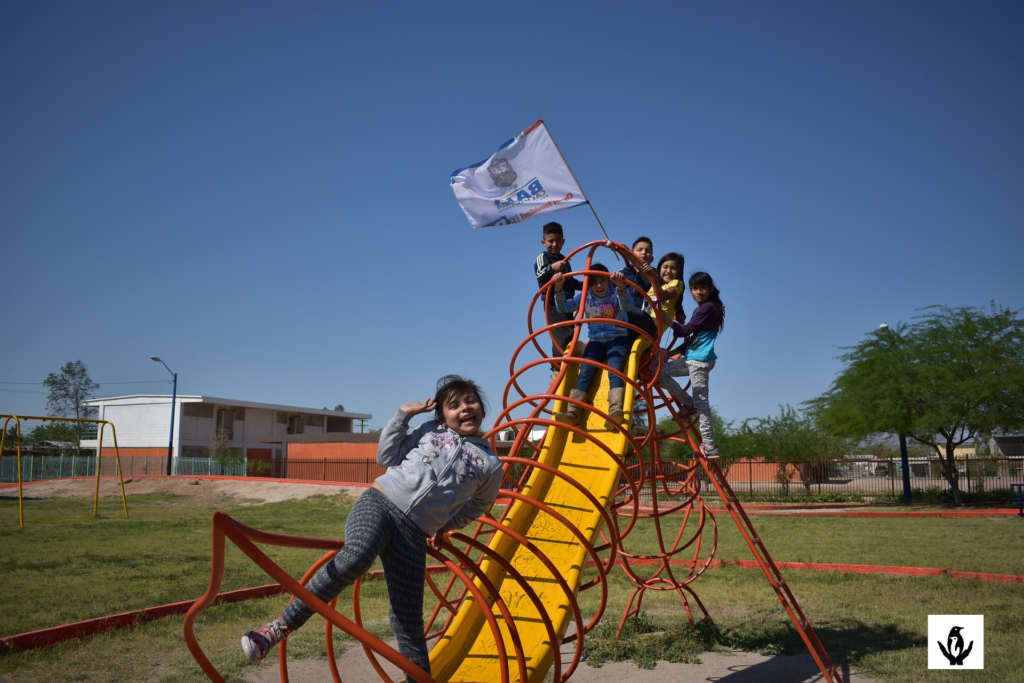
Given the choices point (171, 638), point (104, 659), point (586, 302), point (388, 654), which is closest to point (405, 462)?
point (388, 654)

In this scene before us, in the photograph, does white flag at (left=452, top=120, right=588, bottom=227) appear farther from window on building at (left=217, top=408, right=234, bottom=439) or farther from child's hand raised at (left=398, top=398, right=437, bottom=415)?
window on building at (left=217, top=408, right=234, bottom=439)

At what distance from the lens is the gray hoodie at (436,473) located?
251 cm

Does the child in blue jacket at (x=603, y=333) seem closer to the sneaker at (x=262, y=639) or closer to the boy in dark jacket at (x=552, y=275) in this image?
the boy in dark jacket at (x=552, y=275)

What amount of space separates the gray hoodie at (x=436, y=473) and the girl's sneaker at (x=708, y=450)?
278 cm

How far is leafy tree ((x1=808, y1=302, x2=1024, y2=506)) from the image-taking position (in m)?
19.9

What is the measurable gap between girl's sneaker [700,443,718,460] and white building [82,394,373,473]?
39959mm

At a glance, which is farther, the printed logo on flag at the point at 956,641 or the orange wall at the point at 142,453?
the orange wall at the point at 142,453

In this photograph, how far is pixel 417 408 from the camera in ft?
8.80

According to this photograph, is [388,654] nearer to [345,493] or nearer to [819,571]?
[819,571]

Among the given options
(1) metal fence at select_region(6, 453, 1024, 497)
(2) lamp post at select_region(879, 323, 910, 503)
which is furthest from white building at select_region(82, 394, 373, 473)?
(2) lamp post at select_region(879, 323, 910, 503)

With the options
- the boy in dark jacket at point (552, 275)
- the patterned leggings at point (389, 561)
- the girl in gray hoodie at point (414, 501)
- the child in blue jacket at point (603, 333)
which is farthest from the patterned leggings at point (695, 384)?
the patterned leggings at point (389, 561)

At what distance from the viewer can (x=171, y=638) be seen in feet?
17.5

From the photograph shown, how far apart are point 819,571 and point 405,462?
26.2 ft

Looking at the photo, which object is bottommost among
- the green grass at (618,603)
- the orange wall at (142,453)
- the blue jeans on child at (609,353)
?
the orange wall at (142,453)
